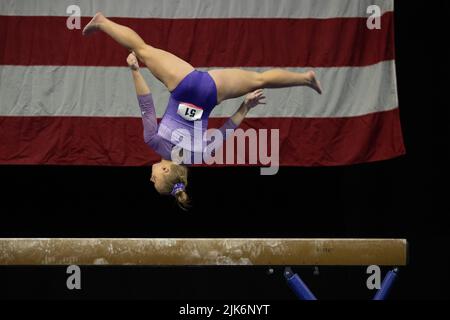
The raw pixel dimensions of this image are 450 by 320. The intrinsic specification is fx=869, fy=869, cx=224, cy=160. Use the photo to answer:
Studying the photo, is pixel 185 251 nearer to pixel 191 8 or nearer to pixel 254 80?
pixel 254 80

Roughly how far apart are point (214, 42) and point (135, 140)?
1009 millimetres

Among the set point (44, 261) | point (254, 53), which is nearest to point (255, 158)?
point (254, 53)

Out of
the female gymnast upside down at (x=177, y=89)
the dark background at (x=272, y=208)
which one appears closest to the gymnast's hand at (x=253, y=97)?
the female gymnast upside down at (x=177, y=89)

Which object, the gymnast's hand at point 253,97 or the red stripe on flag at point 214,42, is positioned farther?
the red stripe on flag at point 214,42

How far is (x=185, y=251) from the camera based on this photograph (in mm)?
5555

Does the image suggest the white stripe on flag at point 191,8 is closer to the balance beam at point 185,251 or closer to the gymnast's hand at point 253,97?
the gymnast's hand at point 253,97

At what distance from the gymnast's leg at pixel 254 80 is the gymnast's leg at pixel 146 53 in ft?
0.79

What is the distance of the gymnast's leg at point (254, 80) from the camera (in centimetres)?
588

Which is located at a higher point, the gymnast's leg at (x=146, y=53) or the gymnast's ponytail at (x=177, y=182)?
the gymnast's leg at (x=146, y=53)

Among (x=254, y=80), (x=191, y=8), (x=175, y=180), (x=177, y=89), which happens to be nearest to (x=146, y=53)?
(x=177, y=89)

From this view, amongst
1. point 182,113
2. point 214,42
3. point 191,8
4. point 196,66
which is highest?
point 191,8

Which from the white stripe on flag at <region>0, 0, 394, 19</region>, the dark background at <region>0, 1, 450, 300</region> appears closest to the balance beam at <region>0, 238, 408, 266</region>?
the dark background at <region>0, 1, 450, 300</region>

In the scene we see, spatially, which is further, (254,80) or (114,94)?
(114,94)

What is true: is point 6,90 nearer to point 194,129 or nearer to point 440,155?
point 194,129
